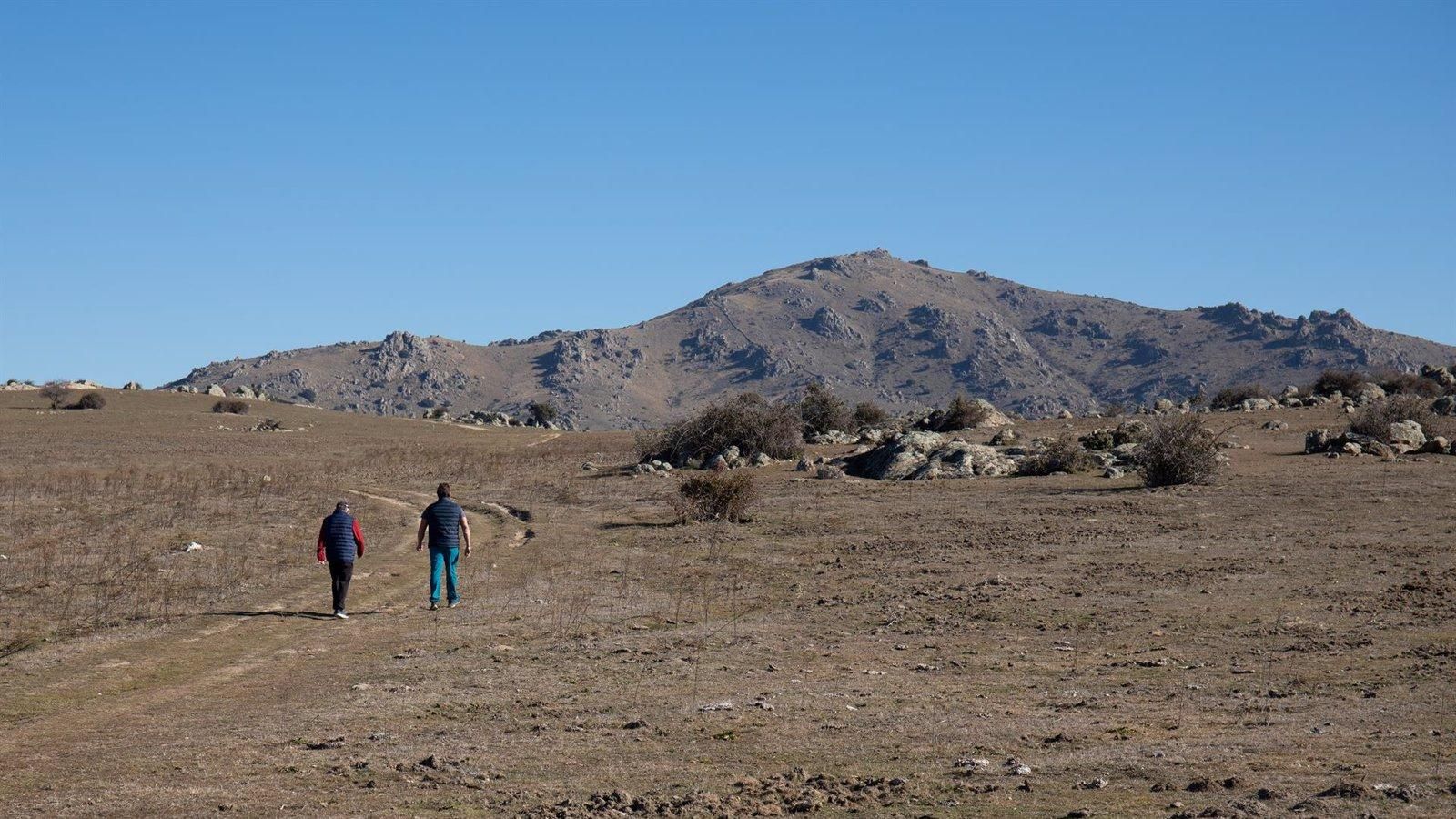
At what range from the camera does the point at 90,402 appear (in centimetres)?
8550

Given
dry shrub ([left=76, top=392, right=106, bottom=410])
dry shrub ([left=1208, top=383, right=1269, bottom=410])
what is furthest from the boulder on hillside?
dry shrub ([left=76, top=392, right=106, bottom=410])

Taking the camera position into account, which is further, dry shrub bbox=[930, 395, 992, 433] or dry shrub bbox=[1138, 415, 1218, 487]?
dry shrub bbox=[930, 395, 992, 433]

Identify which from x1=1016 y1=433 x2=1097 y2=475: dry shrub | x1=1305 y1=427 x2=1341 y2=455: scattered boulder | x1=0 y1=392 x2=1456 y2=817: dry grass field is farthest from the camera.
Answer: x1=1305 y1=427 x2=1341 y2=455: scattered boulder

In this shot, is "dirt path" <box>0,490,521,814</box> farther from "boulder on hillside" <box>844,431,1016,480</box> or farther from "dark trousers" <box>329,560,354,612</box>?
"boulder on hillside" <box>844,431,1016,480</box>

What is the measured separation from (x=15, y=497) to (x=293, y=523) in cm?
1035

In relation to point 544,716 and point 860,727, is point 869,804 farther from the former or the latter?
point 544,716

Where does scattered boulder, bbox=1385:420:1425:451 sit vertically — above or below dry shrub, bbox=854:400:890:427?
below

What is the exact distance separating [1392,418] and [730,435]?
68.5ft

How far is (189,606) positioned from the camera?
18.8m

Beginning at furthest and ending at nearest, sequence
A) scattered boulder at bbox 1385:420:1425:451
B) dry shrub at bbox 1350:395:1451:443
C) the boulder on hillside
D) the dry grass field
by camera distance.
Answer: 1. dry shrub at bbox 1350:395:1451:443
2. scattered boulder at bbox 1385:420:1425:451
3. the boulder on hillside
4. the dry grass field

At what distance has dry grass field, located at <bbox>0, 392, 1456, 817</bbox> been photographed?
30.8ft

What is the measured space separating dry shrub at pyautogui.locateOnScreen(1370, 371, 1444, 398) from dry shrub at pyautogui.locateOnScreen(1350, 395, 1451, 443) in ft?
49.9

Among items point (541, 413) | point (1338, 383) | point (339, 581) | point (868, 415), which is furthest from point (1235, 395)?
point (541, 413)

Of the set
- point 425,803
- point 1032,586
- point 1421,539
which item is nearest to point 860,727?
point 425,803
